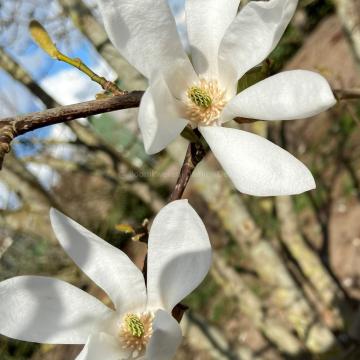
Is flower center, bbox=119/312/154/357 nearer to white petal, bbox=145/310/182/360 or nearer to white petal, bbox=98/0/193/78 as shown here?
white petal, bbox=145/310/182/360

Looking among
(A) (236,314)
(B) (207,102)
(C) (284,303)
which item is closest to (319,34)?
(A) (236,314)

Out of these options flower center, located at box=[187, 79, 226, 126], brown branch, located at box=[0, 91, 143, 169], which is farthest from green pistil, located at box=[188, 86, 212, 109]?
brown branch, located at box=[0, 91, 143, 169]

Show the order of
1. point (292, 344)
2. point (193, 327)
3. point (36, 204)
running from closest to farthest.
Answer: point (193, 327)
point (292, 344)
point (36, 204)

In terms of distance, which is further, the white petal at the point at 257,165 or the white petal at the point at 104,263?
the white petal at the point at 104,263

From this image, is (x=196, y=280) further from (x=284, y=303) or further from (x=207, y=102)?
(x=284, y=303)

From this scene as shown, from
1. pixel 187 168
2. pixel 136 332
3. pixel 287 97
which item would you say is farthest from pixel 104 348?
pixel 287 97

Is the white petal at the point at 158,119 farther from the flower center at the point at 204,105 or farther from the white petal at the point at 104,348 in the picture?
the white petal at the point at 104,348

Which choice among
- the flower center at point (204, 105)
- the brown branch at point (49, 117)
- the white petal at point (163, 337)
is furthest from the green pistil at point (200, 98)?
the white petal at point (163, 337)
